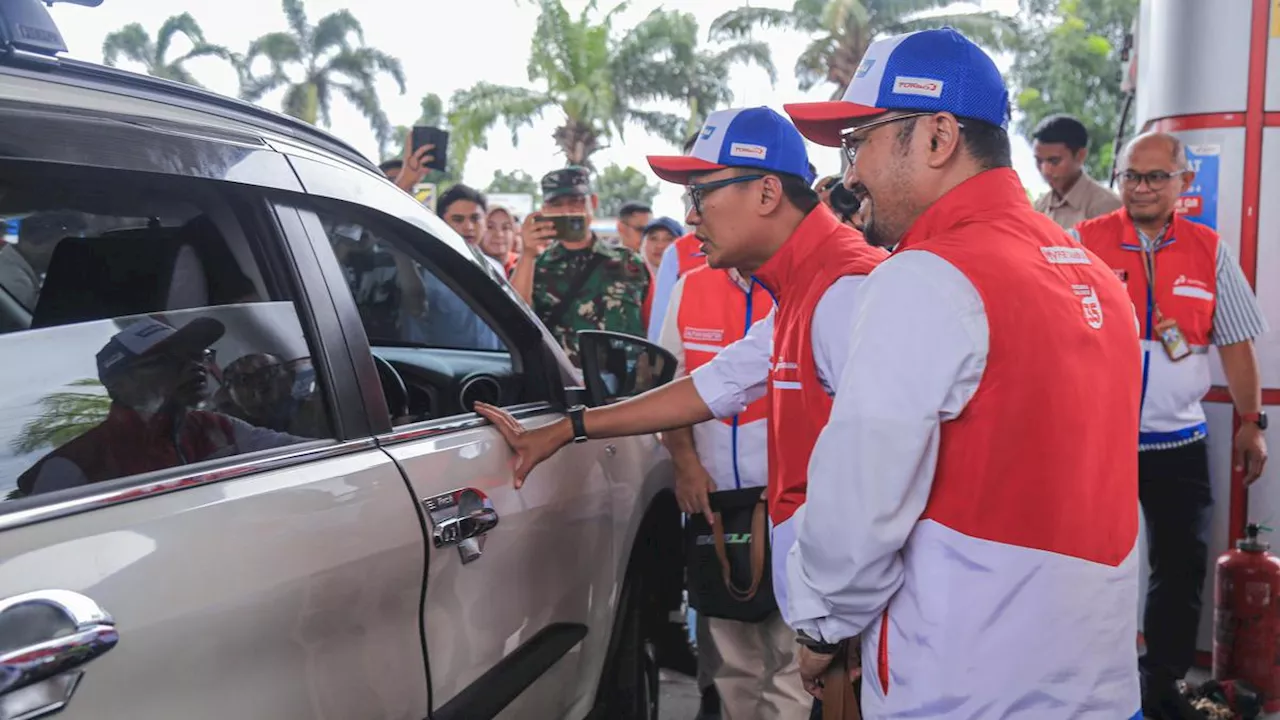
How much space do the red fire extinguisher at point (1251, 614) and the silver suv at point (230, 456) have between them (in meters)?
2.84

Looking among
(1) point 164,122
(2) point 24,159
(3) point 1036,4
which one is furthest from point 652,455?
(3) point 1036,4

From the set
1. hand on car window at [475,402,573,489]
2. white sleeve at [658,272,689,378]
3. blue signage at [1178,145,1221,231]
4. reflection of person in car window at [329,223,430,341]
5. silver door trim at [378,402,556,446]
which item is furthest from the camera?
blue signage at [1178,145,1221,231]

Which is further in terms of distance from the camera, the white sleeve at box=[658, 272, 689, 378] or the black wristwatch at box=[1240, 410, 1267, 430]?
the black wristwatch at box=[1240, 410, 1267, 430]

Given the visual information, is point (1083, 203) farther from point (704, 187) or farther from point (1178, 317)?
point (704, 187)

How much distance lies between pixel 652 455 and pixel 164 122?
1.96 meters

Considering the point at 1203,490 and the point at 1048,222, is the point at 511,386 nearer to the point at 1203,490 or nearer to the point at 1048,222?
the point at 1048,222

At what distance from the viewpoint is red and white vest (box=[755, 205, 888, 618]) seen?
2.30m

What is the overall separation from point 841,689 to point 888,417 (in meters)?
0.64

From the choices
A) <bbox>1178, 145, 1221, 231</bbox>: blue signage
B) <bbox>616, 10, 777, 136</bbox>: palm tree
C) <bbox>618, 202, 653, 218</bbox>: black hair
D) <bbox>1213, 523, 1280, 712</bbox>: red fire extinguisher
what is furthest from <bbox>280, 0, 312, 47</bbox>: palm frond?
<bbox>1213, 523, 1280, 712</bbox>: red fire extinguisher

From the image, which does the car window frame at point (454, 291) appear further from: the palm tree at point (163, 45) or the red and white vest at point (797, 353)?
the palm tree at point (163, 45)

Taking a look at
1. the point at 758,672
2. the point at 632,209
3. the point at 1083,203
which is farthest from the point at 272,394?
the point at 632,209

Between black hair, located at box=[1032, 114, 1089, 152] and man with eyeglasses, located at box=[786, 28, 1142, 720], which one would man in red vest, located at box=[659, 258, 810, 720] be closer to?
man with eyeglasses, located at box=[786, 28, 1142, 720]

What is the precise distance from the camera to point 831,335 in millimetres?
2260

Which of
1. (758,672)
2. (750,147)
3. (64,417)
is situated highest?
(750,147)
